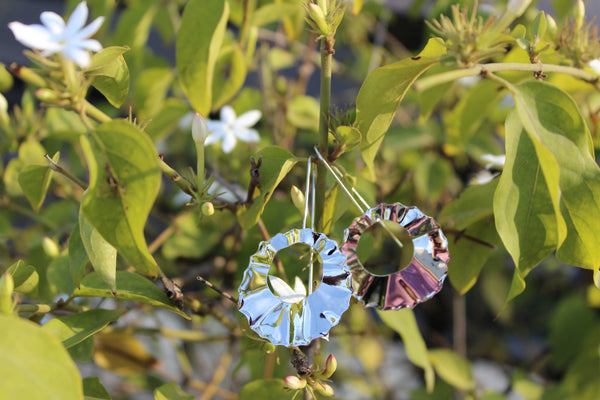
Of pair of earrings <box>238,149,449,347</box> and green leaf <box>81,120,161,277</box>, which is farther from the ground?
green leaf <box>81,120,161,277</box>

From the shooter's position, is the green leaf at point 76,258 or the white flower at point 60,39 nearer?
the white flower at point 60,39

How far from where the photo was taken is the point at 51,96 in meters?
0.38

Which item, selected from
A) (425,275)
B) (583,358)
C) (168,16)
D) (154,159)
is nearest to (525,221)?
(425,275)

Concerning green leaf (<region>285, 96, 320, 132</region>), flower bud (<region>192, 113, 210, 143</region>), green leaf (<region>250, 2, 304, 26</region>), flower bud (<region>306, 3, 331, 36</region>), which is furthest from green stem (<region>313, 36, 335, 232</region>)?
green leaf (<region>285, 96, 320, 132</region>)

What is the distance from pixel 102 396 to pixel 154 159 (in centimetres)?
27

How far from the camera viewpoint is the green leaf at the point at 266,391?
51 cm

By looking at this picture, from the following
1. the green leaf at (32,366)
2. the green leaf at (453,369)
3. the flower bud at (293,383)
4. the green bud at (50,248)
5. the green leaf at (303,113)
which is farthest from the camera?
the green leaf at (303,113)

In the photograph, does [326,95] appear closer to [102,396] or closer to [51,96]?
[51,96]

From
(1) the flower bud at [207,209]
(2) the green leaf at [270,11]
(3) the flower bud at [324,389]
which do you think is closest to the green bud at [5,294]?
(1) the flower bud at [207,209]

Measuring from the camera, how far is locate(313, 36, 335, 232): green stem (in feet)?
1.46

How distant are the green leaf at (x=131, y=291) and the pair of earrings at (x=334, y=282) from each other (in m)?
0.09

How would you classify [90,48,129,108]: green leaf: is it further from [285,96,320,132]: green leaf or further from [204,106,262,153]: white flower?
[285,96,320,132]: green leaf

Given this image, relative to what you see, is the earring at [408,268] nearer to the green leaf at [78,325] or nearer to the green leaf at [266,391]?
the green leaf at [266,391]

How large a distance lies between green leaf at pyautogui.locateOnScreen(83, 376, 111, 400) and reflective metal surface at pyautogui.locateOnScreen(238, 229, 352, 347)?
0.19 meters
